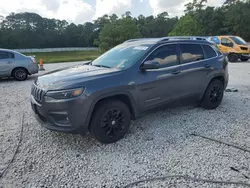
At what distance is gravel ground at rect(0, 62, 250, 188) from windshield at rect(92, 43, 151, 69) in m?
1.26

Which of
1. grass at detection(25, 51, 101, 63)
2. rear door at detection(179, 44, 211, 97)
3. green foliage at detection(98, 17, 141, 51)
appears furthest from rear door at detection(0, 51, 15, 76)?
green foliage at detection(98, 17, 141, 51)

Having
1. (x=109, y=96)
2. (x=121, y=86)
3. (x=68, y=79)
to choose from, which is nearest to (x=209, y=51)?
(x=121, y=86)

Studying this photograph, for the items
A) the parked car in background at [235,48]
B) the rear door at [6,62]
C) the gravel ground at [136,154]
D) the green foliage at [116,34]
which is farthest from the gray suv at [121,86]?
the green foliage at [116,34]

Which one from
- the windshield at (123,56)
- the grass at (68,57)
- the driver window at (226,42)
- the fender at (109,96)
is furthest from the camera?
the grass at (68,57)

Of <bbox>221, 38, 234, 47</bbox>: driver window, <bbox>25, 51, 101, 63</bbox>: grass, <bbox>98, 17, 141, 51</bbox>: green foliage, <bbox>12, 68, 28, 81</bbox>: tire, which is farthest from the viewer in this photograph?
<bbox>98, 17, 141, 51</bbox>: green foliage

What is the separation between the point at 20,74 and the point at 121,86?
7610 mm

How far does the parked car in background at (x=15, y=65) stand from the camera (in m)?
9.00

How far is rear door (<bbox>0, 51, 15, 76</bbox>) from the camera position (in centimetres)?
893

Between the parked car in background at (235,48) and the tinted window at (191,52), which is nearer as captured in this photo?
the tinted window at (191,52)

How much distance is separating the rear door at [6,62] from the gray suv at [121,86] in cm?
642

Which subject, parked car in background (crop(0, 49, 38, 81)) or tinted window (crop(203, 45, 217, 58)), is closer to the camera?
tinted window (crop(203, 45, 217, 58))

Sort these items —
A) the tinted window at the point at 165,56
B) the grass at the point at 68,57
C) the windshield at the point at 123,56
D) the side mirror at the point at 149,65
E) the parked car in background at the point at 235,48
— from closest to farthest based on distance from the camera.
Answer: the side mirror at the point at 149,65, the windshield at the point at 123,56, the tinted window at the point at 165,56, the parked car in background at the point at 235,48, the grass at the point at 68,57

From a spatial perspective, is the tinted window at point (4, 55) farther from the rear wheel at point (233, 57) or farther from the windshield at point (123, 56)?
the rear wheel at point (233, 57)

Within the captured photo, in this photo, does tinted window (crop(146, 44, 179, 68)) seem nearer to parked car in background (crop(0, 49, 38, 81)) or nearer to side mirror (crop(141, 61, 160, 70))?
side mirror (crop(141, 61, 160, 70))
